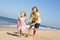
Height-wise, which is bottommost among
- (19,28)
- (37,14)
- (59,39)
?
(59,39)

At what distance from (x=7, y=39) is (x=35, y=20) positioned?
1997 millimetres

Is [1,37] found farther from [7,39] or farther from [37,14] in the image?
[37,14]

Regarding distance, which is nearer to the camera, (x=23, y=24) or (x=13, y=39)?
(x=13, y=39)

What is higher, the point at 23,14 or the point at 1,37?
the point at 23,14

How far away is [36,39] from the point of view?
1064cm

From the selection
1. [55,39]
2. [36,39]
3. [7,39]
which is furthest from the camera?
[55,39]

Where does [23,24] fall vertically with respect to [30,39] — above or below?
above

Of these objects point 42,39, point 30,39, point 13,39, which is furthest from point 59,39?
point 13,39

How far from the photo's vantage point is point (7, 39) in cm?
980

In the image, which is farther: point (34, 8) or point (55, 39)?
point (55, 39)

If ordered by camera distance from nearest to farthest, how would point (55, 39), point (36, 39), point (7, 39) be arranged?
point (7, 39) → point (36, 39) → point (55, 39)

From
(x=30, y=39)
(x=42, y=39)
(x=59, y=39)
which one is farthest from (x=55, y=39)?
(x=30, y=39)

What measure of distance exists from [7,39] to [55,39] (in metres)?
3.24

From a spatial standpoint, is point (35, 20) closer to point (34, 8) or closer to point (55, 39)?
Result: point (34, 8)
